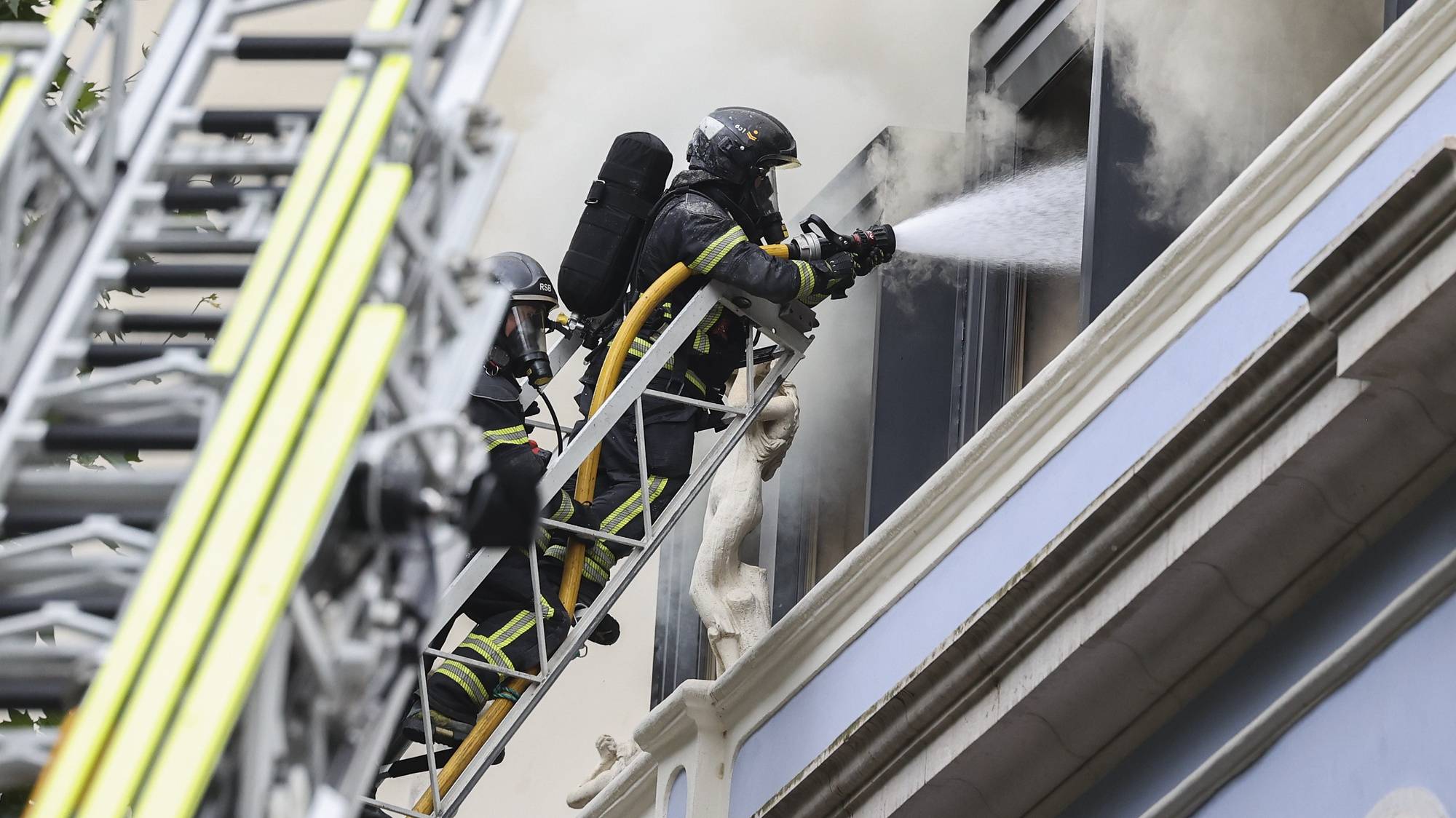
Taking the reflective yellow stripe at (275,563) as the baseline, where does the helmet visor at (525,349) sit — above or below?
above

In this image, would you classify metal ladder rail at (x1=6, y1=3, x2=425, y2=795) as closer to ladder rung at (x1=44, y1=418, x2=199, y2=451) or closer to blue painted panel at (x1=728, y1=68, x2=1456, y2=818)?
ladder rung at (x1=44, y1=418, x2=199, y2=451)

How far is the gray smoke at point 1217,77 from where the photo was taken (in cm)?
779

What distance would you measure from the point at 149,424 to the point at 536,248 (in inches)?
389

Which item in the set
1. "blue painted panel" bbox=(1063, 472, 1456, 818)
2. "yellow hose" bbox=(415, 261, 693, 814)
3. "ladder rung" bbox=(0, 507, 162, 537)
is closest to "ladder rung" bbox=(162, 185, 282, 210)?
"ladder rung" bbox=(0, 507, 162, 537)

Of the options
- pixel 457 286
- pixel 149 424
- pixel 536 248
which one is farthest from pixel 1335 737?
pixel 536 248

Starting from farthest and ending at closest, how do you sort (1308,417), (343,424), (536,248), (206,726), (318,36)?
(536,248) → (1308,417) → (318,36) → (343,424) → (206,726)

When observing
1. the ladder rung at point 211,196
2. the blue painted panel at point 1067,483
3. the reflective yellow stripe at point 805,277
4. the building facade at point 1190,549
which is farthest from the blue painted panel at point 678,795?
the ladder rung at point 211,196

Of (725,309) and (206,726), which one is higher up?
(725,309)

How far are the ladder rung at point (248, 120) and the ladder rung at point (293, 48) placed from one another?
0.10m

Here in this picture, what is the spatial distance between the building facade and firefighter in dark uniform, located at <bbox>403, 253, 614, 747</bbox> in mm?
663

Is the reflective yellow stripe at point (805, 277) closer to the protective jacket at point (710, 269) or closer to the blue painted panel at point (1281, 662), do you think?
the protective jacket at point (710, 269)

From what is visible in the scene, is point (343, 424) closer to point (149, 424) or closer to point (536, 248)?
point (149, 424)

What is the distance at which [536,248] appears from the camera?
13.4 metres

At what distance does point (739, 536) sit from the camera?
8664 millimetres
